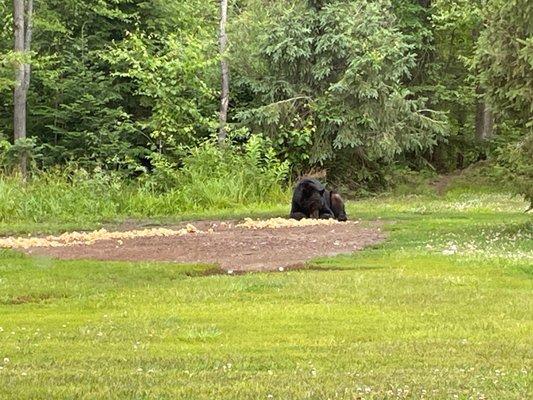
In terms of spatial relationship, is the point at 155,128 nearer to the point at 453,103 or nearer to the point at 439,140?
the point at 439,140

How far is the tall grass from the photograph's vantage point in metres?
26.1

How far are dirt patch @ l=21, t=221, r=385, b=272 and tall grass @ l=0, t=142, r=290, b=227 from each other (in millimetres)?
6197

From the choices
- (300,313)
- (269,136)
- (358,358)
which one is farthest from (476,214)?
(358,358)

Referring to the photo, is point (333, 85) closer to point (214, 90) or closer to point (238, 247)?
point (214, 90)

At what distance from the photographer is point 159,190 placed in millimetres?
31812

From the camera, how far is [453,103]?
1994 inches

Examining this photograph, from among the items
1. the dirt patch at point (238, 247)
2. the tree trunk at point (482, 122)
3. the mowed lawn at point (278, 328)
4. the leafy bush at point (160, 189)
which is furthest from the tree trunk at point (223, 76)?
the mowed lawn at point (278, 328)

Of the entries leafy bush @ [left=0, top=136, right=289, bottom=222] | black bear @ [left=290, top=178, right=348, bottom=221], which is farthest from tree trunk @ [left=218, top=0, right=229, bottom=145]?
black bear @ [left=290, top=178, right=348, bottom=221]

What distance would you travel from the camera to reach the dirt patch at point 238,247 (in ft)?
54.1

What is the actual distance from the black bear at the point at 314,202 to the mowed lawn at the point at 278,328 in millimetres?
6788

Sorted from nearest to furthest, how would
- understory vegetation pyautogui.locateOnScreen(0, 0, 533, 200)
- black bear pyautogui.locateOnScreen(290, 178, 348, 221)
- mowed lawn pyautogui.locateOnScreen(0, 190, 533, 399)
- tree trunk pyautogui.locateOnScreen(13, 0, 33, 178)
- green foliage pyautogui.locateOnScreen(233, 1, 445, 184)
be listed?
1. mowed lawn pyautogui.locateOnScreen(0, 190, 533, 399)
2. black bear pyautogui.locateOnScreen(290, 178, 348, 221)
3. tree trunk pyautogui.locateOnScreen(13, 0, 33, 178)
4. understory vegetation pyautogui.locateOnScreen(0, 0, 533, 200)
5. green foliage pyautogui.locateOnScreen(233, 1, 445, 184)

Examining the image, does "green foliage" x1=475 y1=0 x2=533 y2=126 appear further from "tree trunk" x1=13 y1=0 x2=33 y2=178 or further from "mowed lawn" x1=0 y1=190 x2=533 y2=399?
"tree trunk" x1=13 y1=0 x2=33 y2=178

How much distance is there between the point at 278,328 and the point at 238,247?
8.28 metres

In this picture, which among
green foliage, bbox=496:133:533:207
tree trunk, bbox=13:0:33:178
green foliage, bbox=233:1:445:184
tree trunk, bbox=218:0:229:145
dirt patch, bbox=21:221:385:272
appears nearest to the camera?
dirt patch, bbox=21:221:385:272
